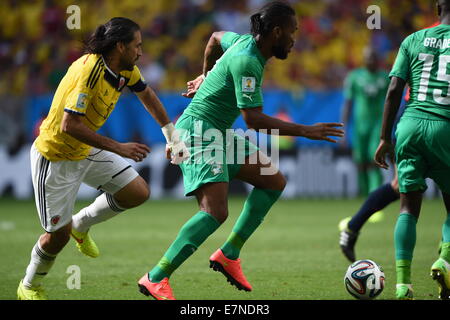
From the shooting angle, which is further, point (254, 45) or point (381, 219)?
point (381, 219)

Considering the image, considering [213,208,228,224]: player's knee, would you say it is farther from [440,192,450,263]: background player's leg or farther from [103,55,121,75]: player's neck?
[440,192,450,263]: background player's leg

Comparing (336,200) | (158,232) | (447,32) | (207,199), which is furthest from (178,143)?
(336,200)

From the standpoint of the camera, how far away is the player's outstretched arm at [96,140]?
186 inches

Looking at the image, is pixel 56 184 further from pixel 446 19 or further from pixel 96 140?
pixel 446 19

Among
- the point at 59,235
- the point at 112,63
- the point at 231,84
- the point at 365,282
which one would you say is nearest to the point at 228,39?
the point at 231,84

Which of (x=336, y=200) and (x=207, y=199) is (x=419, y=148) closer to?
(x=207, y=199)

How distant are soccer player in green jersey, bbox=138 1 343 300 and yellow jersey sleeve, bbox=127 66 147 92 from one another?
0.41 meters

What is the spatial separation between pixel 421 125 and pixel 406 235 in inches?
31.3

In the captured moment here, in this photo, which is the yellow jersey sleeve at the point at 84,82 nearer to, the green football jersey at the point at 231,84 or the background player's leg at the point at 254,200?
the green football jersey at the point at 231,84

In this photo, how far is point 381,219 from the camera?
11102mm

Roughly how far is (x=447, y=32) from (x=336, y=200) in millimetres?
9376

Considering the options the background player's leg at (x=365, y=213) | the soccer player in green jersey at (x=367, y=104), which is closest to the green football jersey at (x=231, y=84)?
the background player's leg at (x=365, y=213)

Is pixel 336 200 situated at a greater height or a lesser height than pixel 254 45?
lesser

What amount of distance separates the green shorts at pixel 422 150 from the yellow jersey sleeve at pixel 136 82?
200 centimetres
